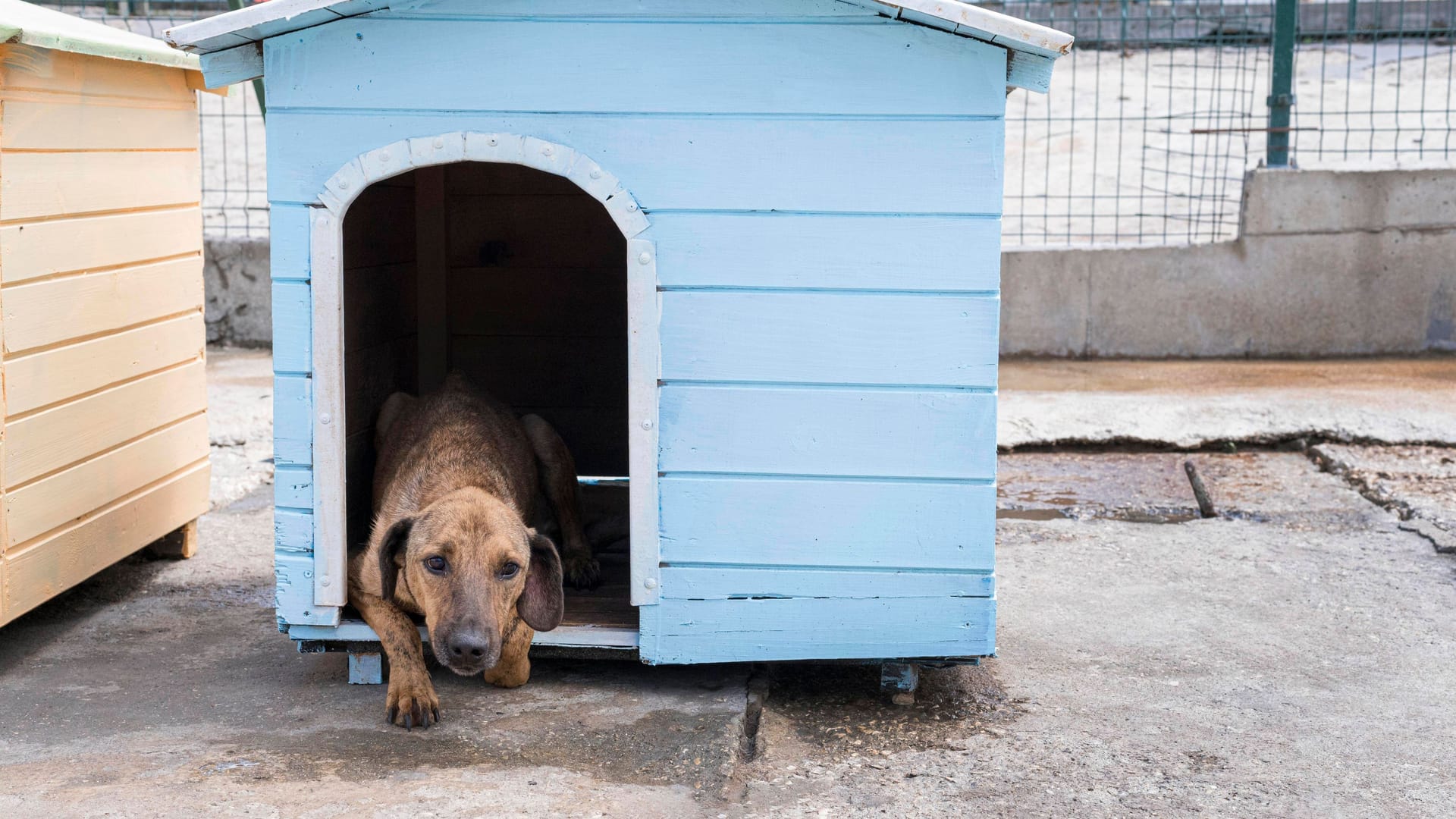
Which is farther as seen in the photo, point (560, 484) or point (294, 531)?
point (560, 484)

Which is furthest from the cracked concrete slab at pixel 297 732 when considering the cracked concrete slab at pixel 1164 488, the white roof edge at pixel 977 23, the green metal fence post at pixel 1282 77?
the green metal fence post at pixel 1282 77

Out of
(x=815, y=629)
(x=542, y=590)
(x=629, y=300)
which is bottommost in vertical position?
(x=815, y=629)

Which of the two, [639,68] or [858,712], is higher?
[639,68]

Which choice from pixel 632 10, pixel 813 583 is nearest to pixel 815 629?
pixel 813 583

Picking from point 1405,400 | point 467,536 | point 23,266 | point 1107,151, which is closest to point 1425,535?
point 1405,400

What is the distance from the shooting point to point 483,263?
19.0 feet

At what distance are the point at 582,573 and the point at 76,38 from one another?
2.26 meters

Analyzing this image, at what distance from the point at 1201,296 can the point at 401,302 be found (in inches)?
219

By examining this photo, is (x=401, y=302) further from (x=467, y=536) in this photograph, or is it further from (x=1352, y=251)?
(x=1352, y=251)

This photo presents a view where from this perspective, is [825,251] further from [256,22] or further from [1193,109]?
[1193,109]

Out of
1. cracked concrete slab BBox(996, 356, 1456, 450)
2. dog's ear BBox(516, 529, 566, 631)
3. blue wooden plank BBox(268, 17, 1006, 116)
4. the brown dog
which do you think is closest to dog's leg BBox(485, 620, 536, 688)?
the brown dog

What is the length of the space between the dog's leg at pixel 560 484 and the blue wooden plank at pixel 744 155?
149 centimetres

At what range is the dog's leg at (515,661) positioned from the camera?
12.5 ft

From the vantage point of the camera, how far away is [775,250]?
3701 millimetres
